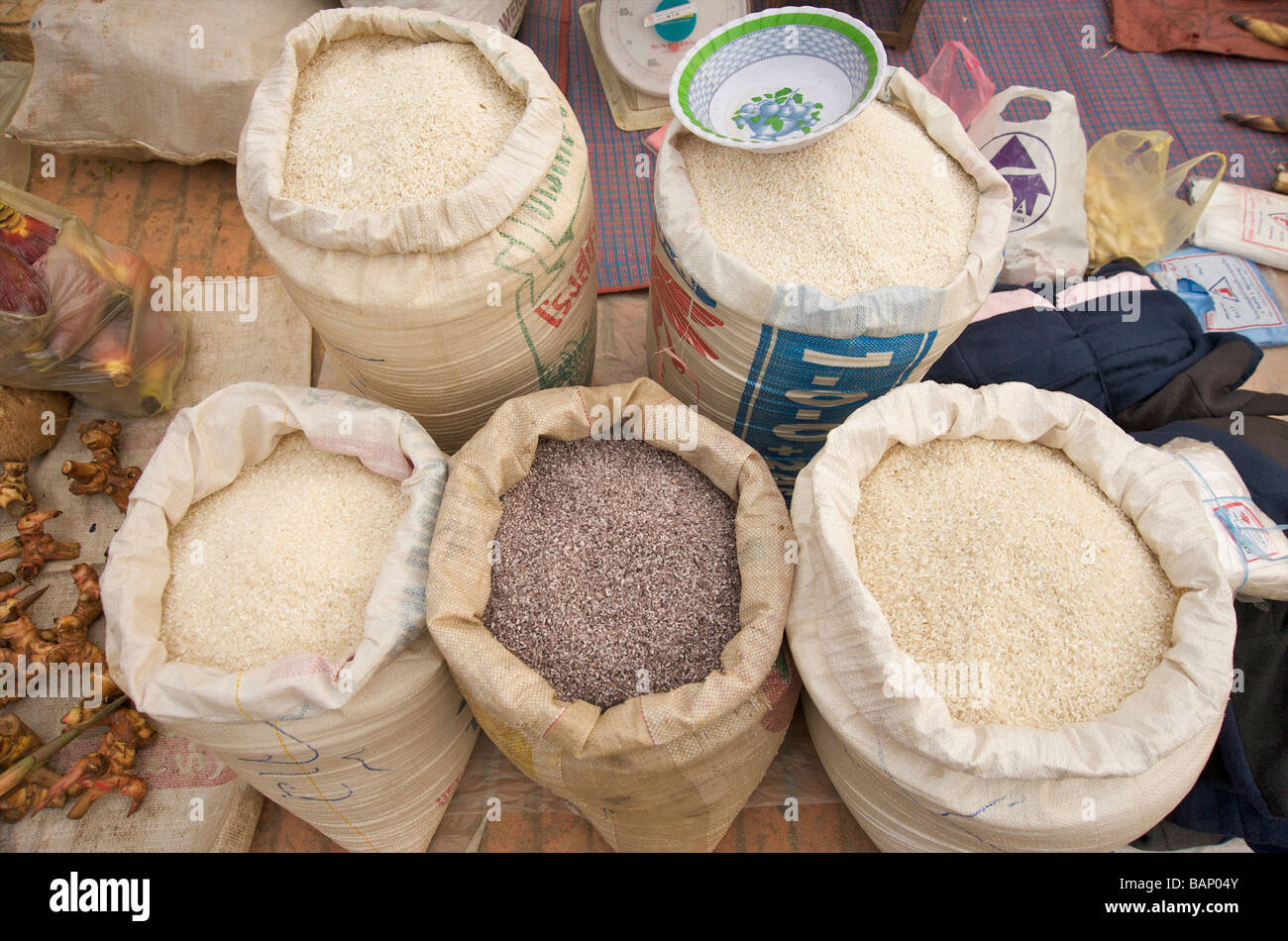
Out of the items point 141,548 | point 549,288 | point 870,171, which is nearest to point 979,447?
point 870,171

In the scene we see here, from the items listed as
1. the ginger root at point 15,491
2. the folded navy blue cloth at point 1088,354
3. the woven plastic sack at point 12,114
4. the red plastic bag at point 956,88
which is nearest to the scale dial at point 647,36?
the red plastic bag at point 956,88

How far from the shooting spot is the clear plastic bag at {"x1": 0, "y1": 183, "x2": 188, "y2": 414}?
1460mm

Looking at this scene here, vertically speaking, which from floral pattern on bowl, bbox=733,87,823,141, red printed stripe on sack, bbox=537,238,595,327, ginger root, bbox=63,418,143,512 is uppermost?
floral pattern on bowl, bbox=733,87,823,141

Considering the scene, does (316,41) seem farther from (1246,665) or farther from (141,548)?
(1246,665)

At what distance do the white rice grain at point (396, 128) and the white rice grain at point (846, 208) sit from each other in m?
0.34

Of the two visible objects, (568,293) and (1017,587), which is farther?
(568,293)

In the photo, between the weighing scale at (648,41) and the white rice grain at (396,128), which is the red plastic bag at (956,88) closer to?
the weighing scale at (648,41)

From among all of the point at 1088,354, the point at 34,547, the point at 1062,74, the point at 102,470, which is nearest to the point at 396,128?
the point at 102,470

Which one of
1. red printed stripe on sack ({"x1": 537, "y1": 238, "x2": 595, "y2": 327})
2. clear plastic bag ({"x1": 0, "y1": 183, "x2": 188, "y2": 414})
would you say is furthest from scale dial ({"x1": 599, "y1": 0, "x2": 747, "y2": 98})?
clear plastic bag ({"x1": 0, "y1": 183, "x2": 188, "y2": 414})

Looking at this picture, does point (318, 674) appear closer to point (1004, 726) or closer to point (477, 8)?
point (1004, 726)

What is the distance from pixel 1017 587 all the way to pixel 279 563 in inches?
38.5

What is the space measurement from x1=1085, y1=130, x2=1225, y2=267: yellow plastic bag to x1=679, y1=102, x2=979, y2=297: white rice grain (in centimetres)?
90

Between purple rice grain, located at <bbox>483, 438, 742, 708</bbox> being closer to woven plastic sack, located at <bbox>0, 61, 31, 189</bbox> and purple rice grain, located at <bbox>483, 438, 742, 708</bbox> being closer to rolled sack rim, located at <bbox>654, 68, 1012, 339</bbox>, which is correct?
rolled sack rim, located at <bbox>654, 68, 1012, 339</bbox>

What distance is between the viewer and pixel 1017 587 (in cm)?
98
